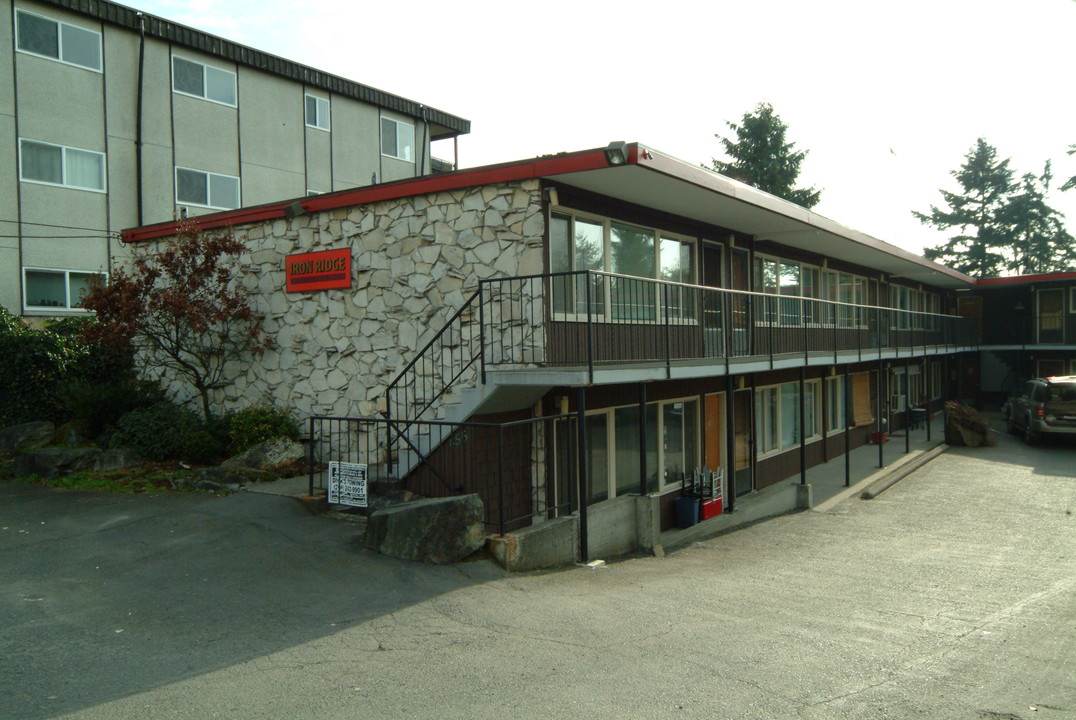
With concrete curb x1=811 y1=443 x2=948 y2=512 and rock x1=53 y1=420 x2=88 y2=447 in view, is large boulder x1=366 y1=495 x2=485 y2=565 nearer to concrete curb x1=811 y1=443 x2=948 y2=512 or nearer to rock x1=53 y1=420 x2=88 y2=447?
rock x1=53 y1=420 x2=88 y2=447

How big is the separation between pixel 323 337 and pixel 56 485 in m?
4.37

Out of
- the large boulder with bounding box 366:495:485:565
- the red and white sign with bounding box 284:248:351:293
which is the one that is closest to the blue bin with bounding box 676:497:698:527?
the large boulder with bounding box 366:495:485:565

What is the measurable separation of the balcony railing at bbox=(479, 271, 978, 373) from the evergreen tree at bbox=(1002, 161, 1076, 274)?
43695 mm

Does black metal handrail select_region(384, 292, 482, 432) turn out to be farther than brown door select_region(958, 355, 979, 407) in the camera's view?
No

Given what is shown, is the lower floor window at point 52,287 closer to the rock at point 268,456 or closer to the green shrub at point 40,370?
the green shrub at point 40,370

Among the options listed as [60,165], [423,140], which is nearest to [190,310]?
[60,165]

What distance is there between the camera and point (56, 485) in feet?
38.6

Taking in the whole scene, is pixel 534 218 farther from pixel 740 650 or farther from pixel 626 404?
pixel 740 650

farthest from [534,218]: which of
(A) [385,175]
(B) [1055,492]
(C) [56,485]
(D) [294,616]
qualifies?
(A) [385,175]

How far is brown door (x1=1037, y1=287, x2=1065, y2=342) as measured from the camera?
33.0 metres

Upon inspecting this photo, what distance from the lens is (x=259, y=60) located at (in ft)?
79.8

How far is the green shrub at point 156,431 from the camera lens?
13.0m

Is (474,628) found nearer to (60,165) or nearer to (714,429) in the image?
(714,429)

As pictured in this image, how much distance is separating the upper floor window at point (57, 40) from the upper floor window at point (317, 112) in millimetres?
6693
